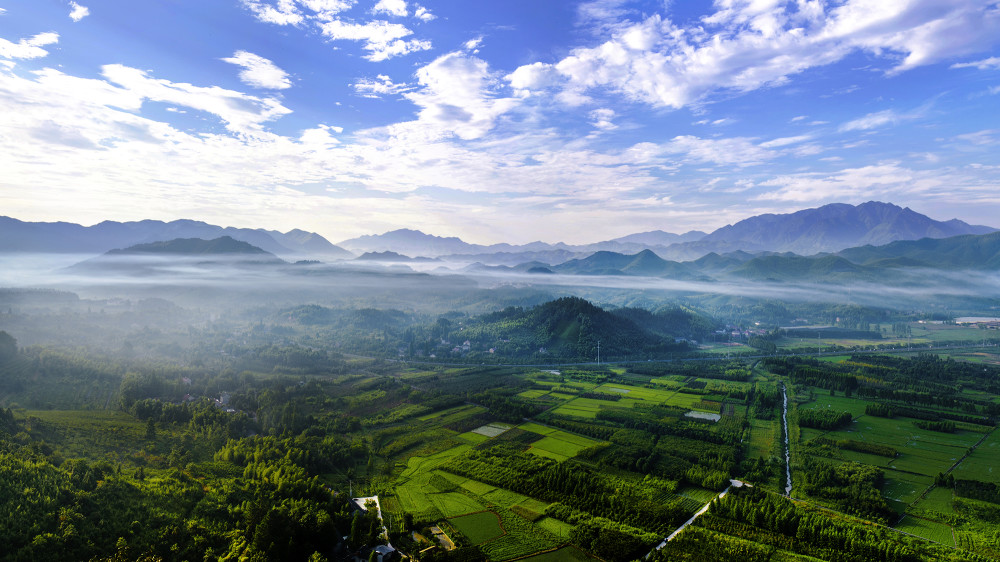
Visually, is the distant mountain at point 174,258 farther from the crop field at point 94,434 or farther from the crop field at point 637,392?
the crop field at point 637,392

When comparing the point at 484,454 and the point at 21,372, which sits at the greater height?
the point at 21,372

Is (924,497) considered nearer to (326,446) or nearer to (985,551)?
(985,551)

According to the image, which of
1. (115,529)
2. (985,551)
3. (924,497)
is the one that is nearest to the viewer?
(115,529)

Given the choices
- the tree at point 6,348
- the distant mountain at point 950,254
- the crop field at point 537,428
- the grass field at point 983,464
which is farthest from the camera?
the distant mountain at point 950,254

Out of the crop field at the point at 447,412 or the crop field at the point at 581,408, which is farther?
the crop field at the point at 581,408

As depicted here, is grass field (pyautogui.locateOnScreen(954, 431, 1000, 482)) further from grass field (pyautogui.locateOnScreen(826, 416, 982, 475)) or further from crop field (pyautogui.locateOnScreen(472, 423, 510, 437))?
crop field (pyautogui.locateOnScreen(472, 423, 510, 437))

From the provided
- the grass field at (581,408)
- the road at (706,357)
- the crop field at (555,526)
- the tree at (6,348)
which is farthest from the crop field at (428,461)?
the tree at (6,348)

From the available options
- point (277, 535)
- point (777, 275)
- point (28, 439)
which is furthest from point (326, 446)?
point (777, 275)

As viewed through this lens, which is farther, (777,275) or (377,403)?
(777,275)
